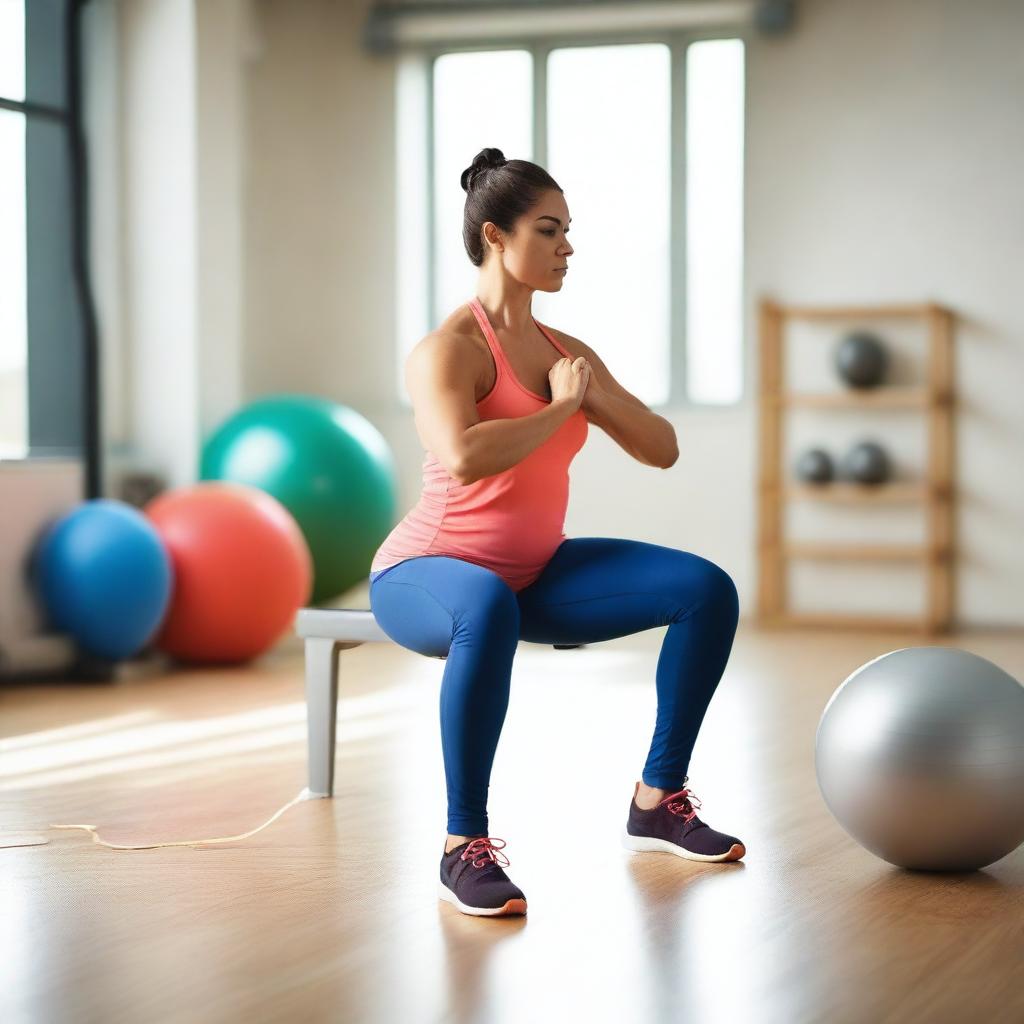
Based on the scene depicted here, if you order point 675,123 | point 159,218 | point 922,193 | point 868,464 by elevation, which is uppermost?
point 675,123

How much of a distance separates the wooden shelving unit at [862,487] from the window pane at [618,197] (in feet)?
1.63

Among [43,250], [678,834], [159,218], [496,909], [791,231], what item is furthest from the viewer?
[791,231]

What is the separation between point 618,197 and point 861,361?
4.19 feet

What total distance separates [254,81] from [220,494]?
2357 millimetres

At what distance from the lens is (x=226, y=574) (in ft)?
15.1

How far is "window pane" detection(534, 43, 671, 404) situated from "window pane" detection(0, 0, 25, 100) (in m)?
2.28

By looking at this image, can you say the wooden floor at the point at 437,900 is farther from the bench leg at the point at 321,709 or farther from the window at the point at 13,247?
the window at the point at 13,247

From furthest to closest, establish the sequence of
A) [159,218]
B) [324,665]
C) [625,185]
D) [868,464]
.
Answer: [625,185] → [868,464] → [159,218] → [324,665]

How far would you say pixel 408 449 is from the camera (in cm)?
661

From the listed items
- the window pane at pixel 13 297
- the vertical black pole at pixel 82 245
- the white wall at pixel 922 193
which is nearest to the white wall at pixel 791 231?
the white wall at pixel 922 193

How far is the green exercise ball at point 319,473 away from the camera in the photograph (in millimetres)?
5160

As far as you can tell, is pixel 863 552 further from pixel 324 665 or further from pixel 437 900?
pixel 437 900

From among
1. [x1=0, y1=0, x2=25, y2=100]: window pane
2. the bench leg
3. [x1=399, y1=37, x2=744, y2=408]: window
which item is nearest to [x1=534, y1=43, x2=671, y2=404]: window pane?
[x1=399, y1=37, x2=744, y2=408]: window

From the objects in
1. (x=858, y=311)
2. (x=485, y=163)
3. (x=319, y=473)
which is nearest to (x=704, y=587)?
(x=485, y=163)
